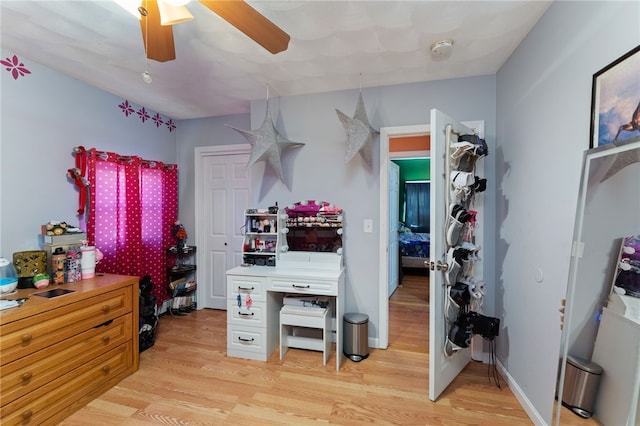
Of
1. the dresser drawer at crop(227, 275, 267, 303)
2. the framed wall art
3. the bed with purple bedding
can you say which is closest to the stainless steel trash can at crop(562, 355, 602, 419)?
the framed wall art

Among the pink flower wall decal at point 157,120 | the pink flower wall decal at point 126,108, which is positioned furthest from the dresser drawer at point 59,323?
the pink flower wall decal at point 157,120

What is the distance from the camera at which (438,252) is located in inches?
71.1

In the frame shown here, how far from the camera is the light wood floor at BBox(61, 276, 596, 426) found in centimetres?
168

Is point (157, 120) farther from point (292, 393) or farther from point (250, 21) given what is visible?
point (292, 393)

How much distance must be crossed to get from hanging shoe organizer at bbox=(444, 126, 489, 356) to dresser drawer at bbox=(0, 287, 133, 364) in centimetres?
248

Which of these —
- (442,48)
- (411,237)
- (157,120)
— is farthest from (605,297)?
(411,237)

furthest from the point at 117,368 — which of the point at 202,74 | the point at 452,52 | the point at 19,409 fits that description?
the point at 452,52

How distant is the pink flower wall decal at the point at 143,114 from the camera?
2961 mm

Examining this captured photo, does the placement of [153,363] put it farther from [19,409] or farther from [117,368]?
[19,409]

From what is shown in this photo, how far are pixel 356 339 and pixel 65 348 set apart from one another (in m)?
2.09

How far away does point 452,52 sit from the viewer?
6.40 ft

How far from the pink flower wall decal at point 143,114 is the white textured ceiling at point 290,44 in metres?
0.32

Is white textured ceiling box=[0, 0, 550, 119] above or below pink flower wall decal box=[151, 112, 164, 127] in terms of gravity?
above

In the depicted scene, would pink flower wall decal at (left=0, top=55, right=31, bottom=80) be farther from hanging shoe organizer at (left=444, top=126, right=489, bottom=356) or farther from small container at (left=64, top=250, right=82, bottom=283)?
hanging shoe organizer at (left=444, top=126, right=489, bottom=356)
